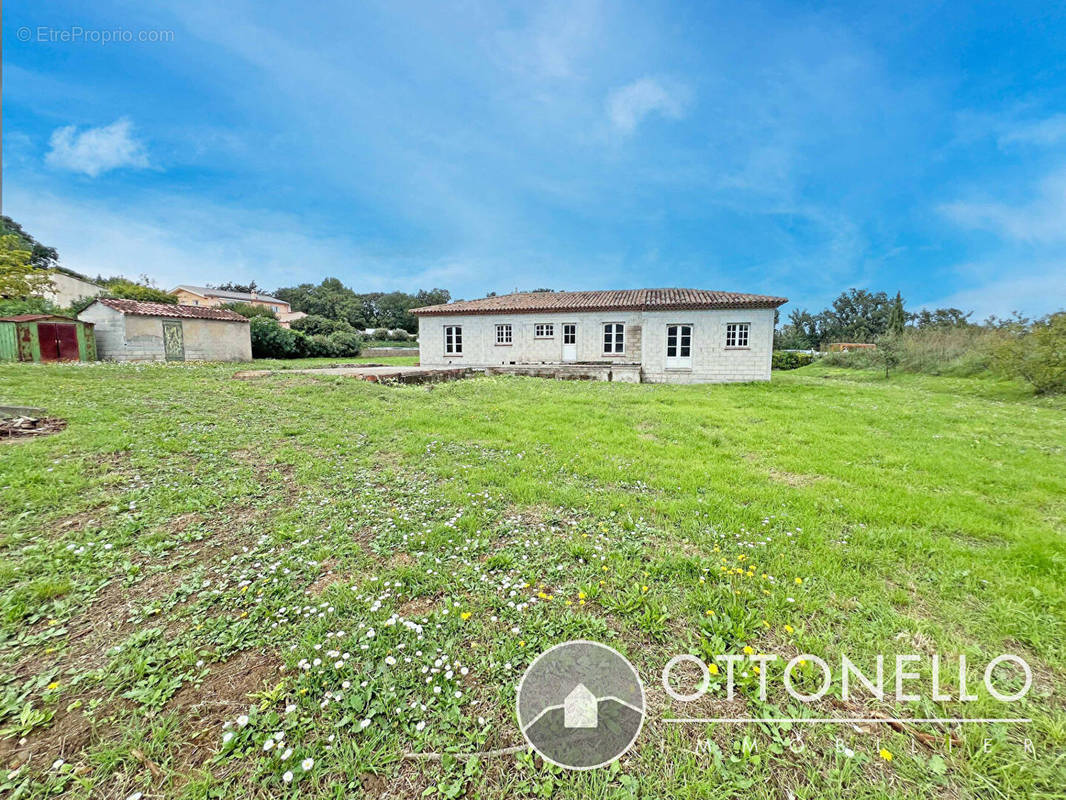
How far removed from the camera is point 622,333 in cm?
1870

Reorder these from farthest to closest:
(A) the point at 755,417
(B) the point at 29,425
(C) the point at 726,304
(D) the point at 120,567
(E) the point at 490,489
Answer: (C) the point at 726,304, (A) the point at 755,417, (B) the point at 29,425, (E) the point at 490,489, (D) the point at 120,567

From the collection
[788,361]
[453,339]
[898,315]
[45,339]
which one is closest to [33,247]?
[45,339]

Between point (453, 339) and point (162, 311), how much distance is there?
1365cm

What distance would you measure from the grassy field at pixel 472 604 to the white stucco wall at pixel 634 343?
11358 mm

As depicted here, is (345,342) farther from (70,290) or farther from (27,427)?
(70,290)

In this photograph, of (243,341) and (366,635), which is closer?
(366,635)

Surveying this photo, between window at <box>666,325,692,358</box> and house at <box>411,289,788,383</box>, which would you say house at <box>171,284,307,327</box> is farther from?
window at <box>666,325,692,358</box>

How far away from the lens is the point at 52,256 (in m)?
46.5

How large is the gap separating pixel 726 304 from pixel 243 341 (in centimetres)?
2462

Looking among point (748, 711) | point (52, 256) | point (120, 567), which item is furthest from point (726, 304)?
point (52, 256)

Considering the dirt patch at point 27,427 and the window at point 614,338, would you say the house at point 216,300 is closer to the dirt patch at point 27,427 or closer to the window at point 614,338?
the window at point 614,338


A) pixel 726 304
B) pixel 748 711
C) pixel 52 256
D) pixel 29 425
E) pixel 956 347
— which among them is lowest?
pixel 748 711

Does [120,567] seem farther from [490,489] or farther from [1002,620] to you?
[1002,620]

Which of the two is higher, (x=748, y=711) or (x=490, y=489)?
(x=490, y=489)
